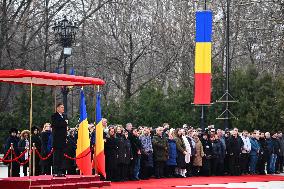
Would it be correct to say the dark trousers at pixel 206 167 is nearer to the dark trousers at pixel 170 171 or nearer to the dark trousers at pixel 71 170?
the dark trousers at pixel 170 171

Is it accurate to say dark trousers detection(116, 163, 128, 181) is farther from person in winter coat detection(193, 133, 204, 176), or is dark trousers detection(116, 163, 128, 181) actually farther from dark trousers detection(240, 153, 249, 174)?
dark trousers detection(240, 153, 249, 174)

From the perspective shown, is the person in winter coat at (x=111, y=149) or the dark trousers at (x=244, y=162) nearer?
the person in winter coat at (x=111, y=149)

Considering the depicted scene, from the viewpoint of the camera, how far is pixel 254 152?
1131 inches

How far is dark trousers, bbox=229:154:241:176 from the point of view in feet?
91.6

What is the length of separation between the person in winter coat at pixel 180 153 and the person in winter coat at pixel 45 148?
17.8 ft

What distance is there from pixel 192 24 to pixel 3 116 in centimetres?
1424

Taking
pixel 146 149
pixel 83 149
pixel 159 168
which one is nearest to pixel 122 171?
pixel 146 149

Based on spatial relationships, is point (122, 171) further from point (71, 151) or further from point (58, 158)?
point (58, 158)

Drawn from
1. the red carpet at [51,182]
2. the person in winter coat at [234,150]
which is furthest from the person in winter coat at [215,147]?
the red carpet at [51,182]

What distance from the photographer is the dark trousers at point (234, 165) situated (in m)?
27.9

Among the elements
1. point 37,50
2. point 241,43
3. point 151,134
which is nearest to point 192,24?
point 241,43

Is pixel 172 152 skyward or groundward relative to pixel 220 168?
skyward

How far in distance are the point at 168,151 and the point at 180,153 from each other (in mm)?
478

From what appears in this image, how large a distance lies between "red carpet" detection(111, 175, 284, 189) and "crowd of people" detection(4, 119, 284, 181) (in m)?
0.73
